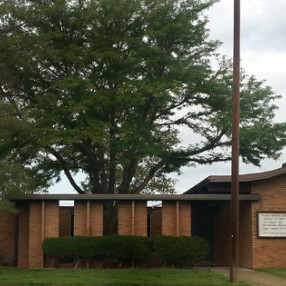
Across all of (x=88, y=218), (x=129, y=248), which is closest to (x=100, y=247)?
(x=129, y=248)

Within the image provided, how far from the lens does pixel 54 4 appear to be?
99.0 ft

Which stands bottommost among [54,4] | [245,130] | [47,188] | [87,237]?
[87,237]

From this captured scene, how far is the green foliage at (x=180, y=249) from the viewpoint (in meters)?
24.3

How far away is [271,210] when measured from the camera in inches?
995

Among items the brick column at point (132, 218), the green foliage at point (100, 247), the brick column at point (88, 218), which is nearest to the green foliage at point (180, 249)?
the green foliage at point (100, 247)

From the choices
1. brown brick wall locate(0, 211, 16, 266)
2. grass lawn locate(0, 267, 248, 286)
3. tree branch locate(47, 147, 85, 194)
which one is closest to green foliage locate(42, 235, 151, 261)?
grass lawn locate(0, 267, 248, 286)

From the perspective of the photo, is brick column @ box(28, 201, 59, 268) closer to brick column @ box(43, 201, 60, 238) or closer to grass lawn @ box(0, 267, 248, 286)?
brick column @ box(43, 201, 60, 238)

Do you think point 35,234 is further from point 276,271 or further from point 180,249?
point 276,271

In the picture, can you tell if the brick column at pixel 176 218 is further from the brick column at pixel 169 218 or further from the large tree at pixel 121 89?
the large tree at pixel 121 89

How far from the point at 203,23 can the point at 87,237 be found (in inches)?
547

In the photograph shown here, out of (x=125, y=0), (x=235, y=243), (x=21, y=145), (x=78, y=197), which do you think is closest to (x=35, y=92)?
(x=21, y=145)

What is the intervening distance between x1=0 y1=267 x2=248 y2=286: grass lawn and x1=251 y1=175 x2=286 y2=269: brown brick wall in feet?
10.3

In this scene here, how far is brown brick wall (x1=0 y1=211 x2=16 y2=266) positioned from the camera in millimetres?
26953

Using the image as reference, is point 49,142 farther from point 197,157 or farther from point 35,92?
point 197,157
